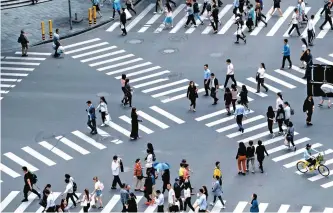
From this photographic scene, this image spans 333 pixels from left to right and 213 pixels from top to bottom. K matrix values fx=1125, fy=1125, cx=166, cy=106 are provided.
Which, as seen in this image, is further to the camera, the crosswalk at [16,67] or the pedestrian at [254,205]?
the crosswalk at [16,67]

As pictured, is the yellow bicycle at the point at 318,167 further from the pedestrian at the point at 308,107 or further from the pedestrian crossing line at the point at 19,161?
the pedestrian crossing line at the point at 19,161

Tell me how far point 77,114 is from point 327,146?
43.0 ft

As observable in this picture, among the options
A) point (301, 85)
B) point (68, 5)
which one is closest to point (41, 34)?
point (68, 5)

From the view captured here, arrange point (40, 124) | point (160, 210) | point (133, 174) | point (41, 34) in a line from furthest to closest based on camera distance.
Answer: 1. point (41, 34)
2. point (40, 124)
3. point (133, 174)
4. point (160, 210)

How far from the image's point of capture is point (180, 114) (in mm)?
57219

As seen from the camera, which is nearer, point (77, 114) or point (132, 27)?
point (77, 114)

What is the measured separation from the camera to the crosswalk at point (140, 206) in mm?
47469

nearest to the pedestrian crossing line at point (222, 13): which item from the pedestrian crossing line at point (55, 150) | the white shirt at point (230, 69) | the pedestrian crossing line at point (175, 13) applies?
the pedestrian crossing line at point (175, 13)

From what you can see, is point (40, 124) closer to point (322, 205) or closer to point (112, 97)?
point (112, 97)

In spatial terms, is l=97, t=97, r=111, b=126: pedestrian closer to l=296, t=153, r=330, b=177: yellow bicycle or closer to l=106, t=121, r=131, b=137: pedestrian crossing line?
l=106, t=121, r=131, b=137: pedestrian crossing line

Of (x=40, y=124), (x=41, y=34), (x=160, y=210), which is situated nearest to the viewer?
(x=160, y=210)

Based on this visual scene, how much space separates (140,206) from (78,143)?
24.2 ft

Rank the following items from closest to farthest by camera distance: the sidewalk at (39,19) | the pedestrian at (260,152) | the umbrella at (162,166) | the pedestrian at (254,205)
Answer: the pedestrian at (254,205) → the umbrella at (162,166) → the pedestrian at (260,152) → the sidewalk at (39,19)

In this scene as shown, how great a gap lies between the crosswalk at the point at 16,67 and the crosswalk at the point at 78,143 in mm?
7719
